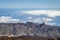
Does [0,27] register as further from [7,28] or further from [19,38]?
A: [19,38]

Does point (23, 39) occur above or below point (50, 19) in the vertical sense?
below

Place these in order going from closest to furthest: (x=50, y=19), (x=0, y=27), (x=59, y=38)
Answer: (x=50, y=19) → (x=59, y=38) → (x=0, y=27)

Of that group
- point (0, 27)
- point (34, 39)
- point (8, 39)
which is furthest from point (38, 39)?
point (0, 27)

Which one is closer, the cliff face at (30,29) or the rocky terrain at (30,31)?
the rocky terrain at (30,31)

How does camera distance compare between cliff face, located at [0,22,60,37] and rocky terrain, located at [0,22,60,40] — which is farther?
cliff face, located at [0,22,60,37]

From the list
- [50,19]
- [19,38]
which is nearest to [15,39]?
[19,38]

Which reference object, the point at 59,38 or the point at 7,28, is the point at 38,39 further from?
the point at 7,28

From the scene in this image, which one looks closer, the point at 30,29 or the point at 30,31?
the point at 30,31

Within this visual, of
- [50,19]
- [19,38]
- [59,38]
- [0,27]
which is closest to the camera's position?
[50,19]

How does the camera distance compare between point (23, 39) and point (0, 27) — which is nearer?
point (23, 39)
